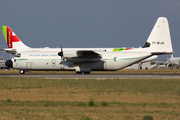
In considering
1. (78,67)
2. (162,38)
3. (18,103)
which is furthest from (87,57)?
(18,103)

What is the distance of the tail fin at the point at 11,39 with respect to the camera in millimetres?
54031

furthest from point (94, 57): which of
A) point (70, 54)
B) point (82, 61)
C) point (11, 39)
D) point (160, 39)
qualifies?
point (11, 39)

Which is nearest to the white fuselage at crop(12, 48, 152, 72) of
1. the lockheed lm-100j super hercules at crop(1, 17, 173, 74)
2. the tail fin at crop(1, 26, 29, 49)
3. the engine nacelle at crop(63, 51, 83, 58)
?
the lockheed lm-100j super hercules at crop(1, 17, 173, 74)

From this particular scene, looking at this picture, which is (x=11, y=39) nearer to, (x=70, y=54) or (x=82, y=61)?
(x=70, y=54)

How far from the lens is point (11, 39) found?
178ft

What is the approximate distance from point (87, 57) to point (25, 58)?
29.3 feet

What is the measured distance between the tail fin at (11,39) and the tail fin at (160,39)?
28.7m

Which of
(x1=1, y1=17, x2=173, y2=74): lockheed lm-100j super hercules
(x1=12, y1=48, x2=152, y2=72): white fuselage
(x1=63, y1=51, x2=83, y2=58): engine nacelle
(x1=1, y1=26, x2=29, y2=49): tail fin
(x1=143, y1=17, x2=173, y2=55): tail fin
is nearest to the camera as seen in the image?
(x1=63, y1=51, x2=83, y2=58): engine nacelle

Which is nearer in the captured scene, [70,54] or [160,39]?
[70,54]

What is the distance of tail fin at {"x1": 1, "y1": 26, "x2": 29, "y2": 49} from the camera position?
5403 cm

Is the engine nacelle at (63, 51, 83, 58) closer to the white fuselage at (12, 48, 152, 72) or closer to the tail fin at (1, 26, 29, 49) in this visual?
the white fuselage at (12, 48, 152, 72)

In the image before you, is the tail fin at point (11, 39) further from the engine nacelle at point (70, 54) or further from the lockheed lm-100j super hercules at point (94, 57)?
the engine nacelle at point (70, 54)

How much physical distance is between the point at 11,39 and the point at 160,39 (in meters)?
32.2

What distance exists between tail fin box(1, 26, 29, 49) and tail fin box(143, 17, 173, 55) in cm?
2871
